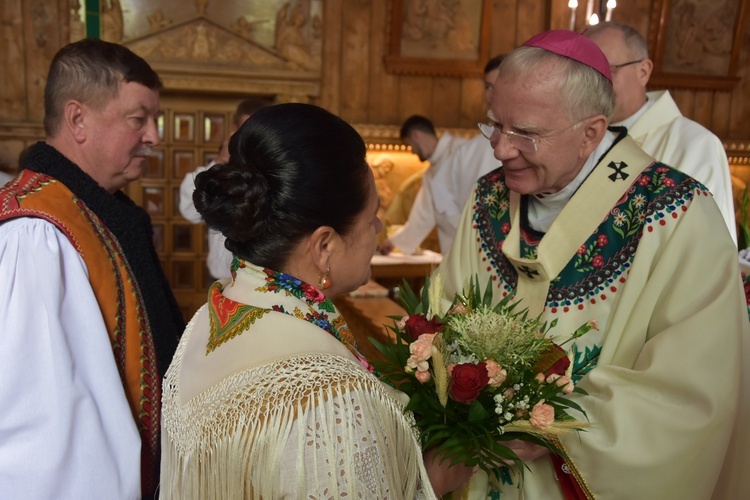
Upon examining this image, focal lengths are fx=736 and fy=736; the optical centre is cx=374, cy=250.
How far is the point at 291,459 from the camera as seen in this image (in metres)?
1.17

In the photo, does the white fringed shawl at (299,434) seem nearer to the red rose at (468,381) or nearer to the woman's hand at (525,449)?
the red rose at (468,381)

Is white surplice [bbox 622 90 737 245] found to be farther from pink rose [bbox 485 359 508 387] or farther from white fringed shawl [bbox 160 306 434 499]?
white fringed shawl [bbox 160 306 434 499]

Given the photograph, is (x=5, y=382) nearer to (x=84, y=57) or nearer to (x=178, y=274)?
(x=84, y=57)

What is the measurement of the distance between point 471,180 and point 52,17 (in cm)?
401

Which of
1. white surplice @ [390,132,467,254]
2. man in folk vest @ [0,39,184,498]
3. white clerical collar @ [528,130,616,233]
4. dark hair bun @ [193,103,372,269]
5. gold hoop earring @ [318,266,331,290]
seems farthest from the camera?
white surplice @ [390,132,467,254]

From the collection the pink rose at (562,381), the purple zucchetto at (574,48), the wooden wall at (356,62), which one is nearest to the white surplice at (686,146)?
the purple zucchetto at (574,48)

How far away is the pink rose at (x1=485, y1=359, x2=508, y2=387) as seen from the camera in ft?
4.82

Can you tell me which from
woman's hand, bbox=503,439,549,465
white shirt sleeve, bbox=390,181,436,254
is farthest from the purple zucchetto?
white shirt sleeve, bbox=390,181,436,254

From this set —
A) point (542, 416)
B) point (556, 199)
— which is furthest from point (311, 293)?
point (556, 199)

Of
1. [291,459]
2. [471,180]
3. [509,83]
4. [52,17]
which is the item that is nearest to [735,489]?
[509,83]

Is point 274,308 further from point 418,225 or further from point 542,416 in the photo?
point 418,225

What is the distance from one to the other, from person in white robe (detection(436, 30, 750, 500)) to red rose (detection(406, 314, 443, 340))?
331mm

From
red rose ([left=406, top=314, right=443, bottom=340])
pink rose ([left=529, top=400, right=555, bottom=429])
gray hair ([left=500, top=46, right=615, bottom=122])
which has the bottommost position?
pink rose ([left=529, top=400, right=555, bottom=429])

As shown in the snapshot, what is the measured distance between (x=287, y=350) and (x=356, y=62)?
6.23m
